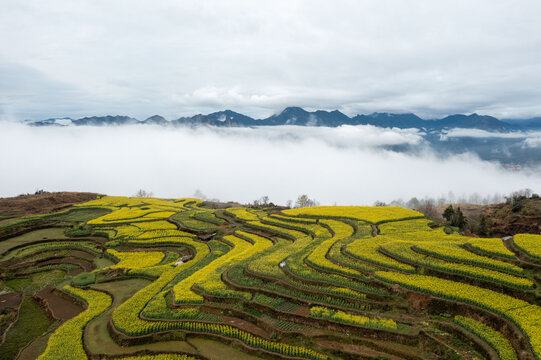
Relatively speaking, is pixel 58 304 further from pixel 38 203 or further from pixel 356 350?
pixel 38 203

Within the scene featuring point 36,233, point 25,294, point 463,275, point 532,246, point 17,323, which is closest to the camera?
point 463,275

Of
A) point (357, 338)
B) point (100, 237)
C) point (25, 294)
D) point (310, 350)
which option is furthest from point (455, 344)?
point (100, 237)

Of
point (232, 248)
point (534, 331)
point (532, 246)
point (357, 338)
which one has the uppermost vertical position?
point (532, 246)

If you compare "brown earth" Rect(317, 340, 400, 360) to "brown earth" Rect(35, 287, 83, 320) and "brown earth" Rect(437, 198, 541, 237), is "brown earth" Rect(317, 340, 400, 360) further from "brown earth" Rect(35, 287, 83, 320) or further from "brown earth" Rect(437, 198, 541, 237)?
"brown earth" Rect(437, 198, 541, 237)

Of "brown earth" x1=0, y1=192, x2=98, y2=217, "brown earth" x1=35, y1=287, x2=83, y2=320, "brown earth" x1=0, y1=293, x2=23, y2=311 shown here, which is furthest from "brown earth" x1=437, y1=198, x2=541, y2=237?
"brown earth" x1=0, y1=192, x2=98, y2=217

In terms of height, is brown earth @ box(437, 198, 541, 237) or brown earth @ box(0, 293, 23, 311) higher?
brown earth @ box(437, 198, 541, 237)

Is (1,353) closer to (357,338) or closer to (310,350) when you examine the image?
(310,350)

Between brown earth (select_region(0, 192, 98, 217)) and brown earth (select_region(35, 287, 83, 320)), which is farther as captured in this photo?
brown earth (select_region(0, 192, 98, 217))
